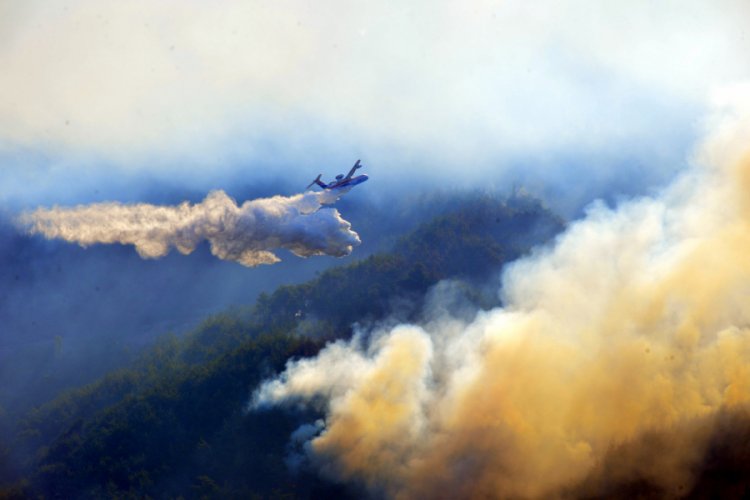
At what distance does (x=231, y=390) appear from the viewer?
4998 inches

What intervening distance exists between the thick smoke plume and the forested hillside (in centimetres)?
2509

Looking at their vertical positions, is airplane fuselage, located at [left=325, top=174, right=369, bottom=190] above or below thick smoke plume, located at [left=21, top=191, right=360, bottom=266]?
above

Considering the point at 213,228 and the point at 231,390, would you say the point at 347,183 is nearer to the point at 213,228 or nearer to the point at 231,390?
the point at 213,228

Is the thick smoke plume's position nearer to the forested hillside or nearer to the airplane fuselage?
the airplane fuselage

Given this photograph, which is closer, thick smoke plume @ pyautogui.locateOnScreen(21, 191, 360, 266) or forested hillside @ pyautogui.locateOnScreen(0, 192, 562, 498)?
thick smoke plume @ pyautogui.locateOnScreen(21, 191, 360, 266)

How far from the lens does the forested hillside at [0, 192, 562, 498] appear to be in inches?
4498

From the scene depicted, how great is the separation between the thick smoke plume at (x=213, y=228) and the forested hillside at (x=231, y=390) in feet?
82.3

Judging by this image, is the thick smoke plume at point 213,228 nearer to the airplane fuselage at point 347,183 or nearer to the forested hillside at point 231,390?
the airplane fuselage at point 347,183

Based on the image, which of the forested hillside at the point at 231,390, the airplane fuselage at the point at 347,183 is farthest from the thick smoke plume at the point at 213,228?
the forested hillside at the point at 231,390

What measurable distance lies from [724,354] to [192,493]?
51135 mm

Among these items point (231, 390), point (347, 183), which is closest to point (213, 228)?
point (347, 183)

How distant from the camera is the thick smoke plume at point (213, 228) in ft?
283

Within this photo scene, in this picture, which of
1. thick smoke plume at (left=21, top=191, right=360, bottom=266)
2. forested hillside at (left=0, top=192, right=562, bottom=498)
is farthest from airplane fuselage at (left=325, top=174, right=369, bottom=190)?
forested hillside at (left=0, top=192, right=562, bottom=498)

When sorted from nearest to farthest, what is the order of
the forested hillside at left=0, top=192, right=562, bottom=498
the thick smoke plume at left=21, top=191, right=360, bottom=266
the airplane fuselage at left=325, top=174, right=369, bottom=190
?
1. the thick smoke plume at left=21, top=191, right=360, bottom=266
2. the airplane fuselage at left=325, top=174, right=369, bottom=190
3. the forested hillside at left=0, top=192, right=562, bottom=498
